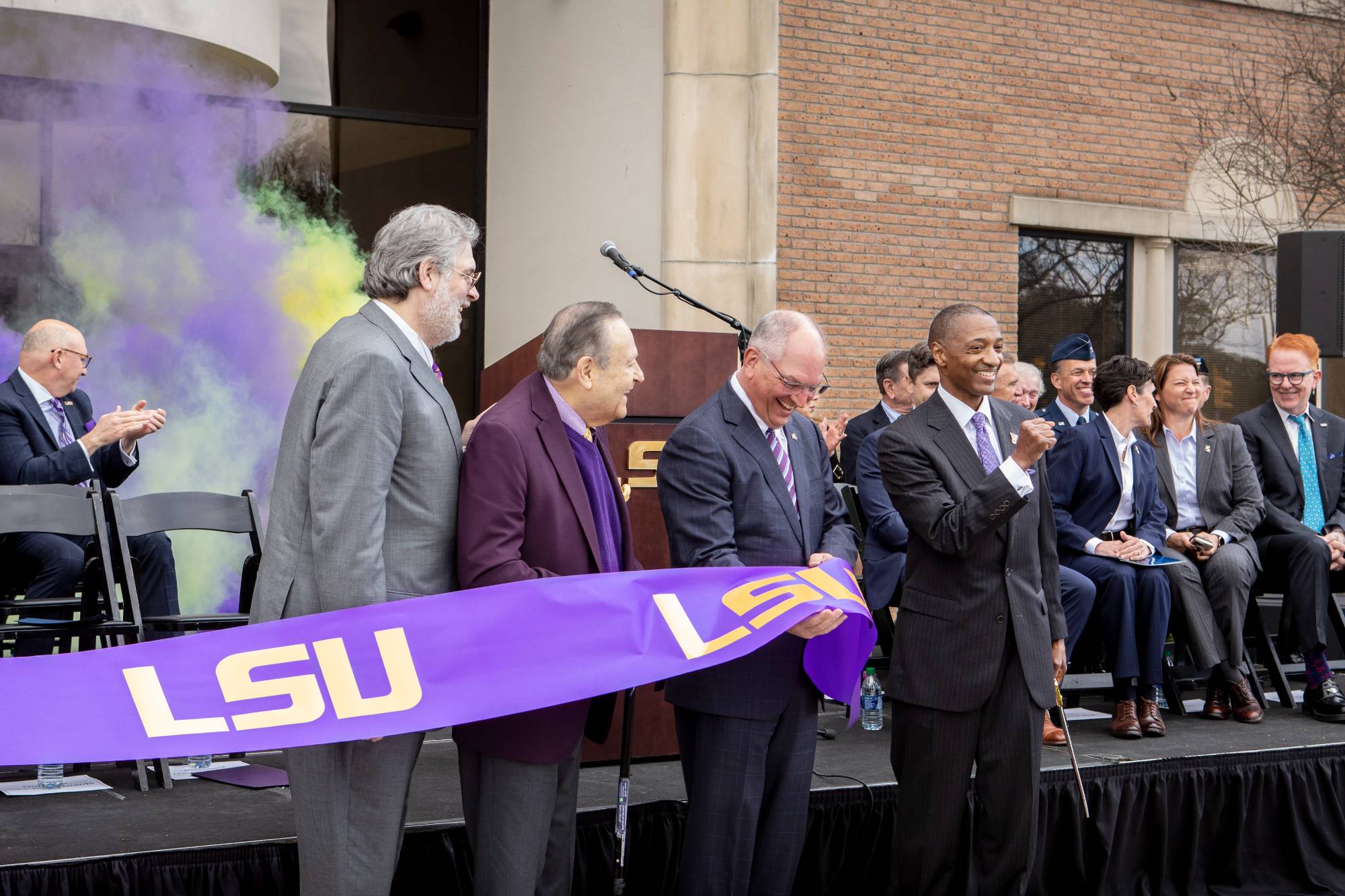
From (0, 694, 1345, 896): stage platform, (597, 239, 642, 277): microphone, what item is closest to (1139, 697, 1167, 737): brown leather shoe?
(0, 694, 1345, 896): stage platform

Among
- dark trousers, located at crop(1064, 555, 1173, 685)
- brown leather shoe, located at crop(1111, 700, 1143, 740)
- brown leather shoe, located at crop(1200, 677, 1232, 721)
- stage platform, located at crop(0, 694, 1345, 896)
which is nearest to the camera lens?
stage platform, located at crop(0, 694, 1345, 896)

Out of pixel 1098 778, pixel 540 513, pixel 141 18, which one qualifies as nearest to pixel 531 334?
pixel 141 18

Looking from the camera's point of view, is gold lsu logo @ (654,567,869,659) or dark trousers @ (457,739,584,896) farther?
gold lsu logo @ (654,567,869,659)

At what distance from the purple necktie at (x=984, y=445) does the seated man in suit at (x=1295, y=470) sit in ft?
12.0

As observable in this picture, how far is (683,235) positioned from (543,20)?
215cm

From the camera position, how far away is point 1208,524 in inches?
281

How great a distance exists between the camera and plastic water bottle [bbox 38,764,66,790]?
4.99m

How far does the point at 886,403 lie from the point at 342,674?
15.6 ft

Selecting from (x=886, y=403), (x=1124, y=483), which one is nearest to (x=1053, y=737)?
(x=1124, y=483)

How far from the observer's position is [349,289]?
34.1 ft

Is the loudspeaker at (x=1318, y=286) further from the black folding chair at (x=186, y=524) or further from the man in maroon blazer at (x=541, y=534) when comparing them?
the black folding chair at (x=186, y=524)

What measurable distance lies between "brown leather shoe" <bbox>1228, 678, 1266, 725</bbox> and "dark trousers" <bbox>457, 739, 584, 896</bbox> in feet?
14.4

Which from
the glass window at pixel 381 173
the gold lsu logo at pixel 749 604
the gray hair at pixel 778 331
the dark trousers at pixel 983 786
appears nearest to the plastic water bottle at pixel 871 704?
the dark trousers at pixel 983 786

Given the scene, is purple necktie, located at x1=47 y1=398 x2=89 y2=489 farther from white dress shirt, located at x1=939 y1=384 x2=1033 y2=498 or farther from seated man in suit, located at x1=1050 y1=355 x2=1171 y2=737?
seated man in suit, located at x1=1050 y1=355 x2=1171 y2=737
